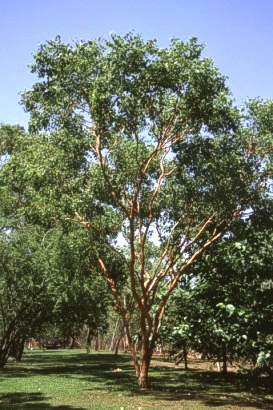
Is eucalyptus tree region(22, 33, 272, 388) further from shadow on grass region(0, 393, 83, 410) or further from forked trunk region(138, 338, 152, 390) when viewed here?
shadow on grass region(0, 393, 83, 410)

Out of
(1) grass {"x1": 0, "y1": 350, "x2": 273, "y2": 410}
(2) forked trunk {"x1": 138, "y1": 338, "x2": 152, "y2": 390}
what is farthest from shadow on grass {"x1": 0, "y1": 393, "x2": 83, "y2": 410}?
(2) forked trunk {"x1": 138, "y1": 338, "x2": 152, "y2": 390}

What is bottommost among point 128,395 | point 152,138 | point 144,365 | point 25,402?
point 25,402

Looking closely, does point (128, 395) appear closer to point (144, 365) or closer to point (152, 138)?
point (144, 365)

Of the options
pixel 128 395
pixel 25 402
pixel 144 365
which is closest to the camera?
pixel 25 402

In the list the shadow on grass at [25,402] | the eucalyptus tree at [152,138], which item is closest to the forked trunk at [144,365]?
the eucalyptus tree at [152,138]

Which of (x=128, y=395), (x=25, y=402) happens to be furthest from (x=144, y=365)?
(x=25, y=402)

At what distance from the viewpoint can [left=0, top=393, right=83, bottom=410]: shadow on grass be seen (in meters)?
12.2

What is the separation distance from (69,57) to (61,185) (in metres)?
5.24

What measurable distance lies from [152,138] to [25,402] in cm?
1047

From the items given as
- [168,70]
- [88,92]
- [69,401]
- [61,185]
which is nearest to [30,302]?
[61,185]

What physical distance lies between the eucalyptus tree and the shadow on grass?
4275 mm

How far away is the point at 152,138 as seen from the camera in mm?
17156

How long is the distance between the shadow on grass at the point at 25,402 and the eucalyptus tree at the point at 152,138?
4.28m

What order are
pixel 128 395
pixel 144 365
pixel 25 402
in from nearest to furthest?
pixel 25 402 < pixel 128 395 < pixel 144 365
